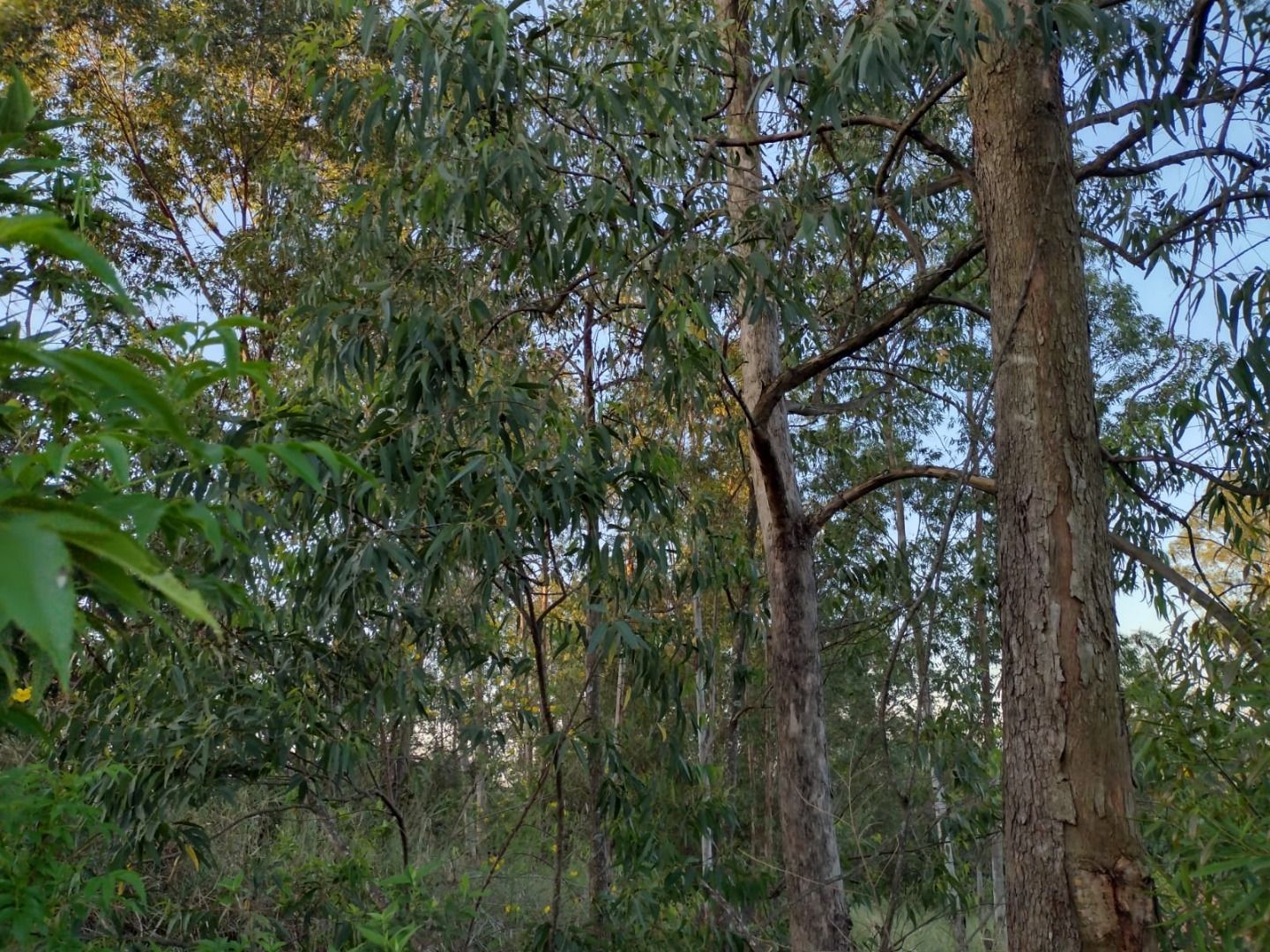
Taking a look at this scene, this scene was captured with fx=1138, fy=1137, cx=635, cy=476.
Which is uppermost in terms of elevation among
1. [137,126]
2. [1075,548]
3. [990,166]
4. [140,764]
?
[137,126]

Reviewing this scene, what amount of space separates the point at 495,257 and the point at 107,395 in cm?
293

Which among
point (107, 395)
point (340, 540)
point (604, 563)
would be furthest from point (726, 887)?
point (107, 395)

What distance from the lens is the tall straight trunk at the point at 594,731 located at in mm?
3689

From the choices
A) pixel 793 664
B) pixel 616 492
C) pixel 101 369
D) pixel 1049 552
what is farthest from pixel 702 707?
pixel 101 369

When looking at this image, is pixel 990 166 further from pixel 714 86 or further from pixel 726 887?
pixel 726 887

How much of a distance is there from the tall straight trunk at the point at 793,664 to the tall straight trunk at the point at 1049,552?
4.69 feet

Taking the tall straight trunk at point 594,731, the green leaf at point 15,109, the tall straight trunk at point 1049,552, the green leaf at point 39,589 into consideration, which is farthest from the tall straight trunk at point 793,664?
the green leaf at point 39,589

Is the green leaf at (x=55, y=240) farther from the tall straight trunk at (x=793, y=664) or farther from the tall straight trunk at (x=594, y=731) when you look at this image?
the tall straight trunk at (x=793, y=664)

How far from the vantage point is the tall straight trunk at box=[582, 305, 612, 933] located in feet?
12.1

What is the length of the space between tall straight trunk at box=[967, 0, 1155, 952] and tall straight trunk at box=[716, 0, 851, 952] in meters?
1.43

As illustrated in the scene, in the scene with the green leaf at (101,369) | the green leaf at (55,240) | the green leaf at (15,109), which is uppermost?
the green leaf at (15,109)

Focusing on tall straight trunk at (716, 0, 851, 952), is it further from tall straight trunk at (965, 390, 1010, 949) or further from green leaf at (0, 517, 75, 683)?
green leaf at (0, 517, 75, 683)

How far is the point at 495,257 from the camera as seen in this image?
3.74m

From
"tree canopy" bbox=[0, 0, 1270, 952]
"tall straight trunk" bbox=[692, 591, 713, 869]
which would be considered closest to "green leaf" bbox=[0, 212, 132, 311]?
"tree canopy" bbox=[0, 0, 1270, 952]
